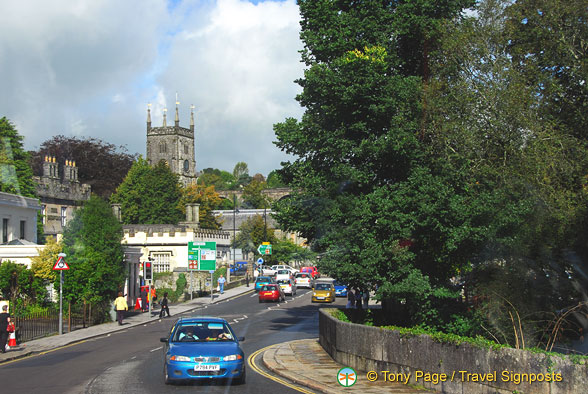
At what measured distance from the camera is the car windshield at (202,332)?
15992 millimetres

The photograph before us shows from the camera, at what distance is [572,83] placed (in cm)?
1986

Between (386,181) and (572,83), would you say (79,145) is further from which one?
(572,83)

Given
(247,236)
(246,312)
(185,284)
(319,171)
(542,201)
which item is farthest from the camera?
(247,236)

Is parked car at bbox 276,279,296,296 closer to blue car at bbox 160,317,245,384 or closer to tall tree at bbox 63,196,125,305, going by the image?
tall tree at bbox 63,196,125,305

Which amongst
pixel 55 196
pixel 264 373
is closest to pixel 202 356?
pixel 264 373

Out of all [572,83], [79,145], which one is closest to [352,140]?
[572,83]

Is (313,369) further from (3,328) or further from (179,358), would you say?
(3,328)

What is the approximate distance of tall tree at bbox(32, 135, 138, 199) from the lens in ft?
271

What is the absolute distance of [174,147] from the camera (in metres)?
163

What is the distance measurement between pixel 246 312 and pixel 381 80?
2230cm

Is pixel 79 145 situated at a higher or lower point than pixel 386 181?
higher

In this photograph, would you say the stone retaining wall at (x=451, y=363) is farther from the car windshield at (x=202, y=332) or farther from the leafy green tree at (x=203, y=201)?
the leafy green tree at (x=203, y=201)

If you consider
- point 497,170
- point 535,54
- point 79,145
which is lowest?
point 497,170

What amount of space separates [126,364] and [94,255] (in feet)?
53.9
